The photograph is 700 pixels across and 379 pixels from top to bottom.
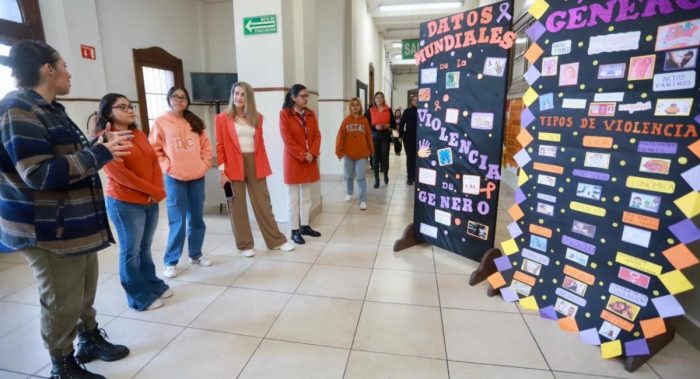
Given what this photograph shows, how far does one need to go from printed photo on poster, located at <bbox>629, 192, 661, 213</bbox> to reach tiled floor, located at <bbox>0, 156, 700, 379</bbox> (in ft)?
2.63

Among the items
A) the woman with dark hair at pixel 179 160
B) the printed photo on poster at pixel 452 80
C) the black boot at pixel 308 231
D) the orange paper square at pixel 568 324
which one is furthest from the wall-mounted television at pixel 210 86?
the orange paper square at pixel 568 324

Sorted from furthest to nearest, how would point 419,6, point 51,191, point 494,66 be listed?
1. point 419,6
2. point 494,66
3. point 51,191

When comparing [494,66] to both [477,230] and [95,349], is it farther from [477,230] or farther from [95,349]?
[95,349]

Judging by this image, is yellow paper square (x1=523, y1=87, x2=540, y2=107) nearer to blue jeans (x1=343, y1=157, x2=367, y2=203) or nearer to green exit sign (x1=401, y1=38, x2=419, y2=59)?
blue jeans (x1=343, y1=157, x2=367, y2=203)

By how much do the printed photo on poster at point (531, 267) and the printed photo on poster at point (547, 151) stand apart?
670 mm

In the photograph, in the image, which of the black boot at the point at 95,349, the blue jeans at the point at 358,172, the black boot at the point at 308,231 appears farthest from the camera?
the blue jeans at the point at 358,172

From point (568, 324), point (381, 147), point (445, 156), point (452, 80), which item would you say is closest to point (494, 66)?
point (452, 80)

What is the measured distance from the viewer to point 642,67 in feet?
5.48

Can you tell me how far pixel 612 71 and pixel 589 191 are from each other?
62 centimetres

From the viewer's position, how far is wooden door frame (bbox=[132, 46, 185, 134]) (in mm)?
5484

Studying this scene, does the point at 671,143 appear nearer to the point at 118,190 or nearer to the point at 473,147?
the point at 473,147


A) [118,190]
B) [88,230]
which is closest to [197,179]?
[118,190]

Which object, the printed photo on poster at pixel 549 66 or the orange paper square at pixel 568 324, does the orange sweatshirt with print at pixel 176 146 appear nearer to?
the printed photo on poster at pixel 549 66

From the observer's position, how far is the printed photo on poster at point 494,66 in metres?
2.40
